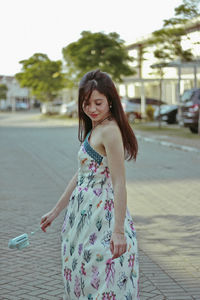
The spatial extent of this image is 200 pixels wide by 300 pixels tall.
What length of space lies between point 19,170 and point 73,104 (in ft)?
128

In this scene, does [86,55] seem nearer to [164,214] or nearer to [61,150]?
[61,150]

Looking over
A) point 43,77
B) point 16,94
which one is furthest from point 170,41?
point 16,94

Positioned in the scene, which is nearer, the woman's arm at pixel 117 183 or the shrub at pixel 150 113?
the woman's arm at pixel 117 183

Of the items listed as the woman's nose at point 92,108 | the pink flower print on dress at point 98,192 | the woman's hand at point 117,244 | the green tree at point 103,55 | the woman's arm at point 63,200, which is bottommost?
the woman's hand at point 117,244

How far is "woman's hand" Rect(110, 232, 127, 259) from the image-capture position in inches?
114

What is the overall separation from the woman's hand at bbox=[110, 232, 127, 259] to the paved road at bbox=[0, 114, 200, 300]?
1559mm

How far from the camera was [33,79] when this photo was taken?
68.7m

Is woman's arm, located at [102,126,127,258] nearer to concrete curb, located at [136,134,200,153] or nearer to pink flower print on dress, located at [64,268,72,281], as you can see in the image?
pink flower print on dress, located at [64,268,72,281]

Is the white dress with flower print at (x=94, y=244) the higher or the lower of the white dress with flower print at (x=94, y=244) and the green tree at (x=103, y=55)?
the lower

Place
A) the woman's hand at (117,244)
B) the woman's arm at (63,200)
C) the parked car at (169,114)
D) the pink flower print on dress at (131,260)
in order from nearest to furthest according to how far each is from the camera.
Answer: the woman's hand at (117,244)
the pink flower print on dress at (131,260)
the woman's arm at (63,200)
the parked car at (169,114)

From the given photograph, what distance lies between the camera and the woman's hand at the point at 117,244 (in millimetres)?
2898

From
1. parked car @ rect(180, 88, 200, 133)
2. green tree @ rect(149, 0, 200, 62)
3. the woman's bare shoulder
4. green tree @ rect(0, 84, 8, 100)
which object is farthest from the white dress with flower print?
green tree @ rect(0, 84, 8, 100)

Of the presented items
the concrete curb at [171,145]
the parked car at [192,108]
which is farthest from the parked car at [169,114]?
the concrete curb at [171,145]

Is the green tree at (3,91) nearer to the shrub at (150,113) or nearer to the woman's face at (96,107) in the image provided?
the shrub at (150,113)
